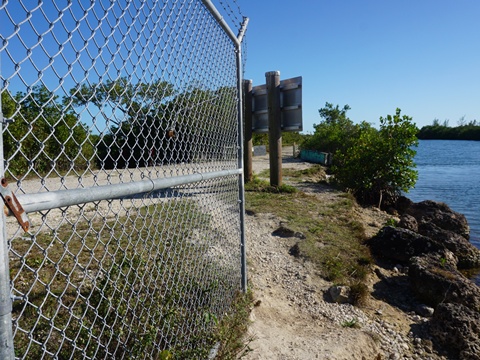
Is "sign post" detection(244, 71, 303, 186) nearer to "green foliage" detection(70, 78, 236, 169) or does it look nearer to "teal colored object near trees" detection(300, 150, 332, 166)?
"green foliage" detection(70, 78, 236, 169)

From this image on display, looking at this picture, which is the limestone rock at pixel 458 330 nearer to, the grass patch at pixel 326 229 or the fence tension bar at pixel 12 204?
the grass patch at pixel 326 229

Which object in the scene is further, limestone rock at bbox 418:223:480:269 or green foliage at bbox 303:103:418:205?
green foliage at bbox 303:103:418:205

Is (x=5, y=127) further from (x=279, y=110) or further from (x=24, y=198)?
(x=279, y=110)

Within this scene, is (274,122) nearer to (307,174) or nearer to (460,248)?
(460,248)

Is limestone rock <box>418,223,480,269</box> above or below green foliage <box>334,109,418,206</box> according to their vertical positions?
below

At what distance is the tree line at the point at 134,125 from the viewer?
1.70 m

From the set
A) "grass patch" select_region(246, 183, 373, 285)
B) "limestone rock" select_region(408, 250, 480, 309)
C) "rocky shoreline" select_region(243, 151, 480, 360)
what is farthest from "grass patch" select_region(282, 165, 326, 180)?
A: "limestone rock" select_region(408, 250, 480, 309)

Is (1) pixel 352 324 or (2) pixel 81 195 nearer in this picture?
(2) pixel 81 195

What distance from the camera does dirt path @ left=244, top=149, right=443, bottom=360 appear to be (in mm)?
3643

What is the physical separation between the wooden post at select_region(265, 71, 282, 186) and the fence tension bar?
9.03 meters

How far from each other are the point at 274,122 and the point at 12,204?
29.8ft

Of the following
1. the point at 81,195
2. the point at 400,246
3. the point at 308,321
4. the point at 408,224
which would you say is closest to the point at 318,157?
the point at 408,224

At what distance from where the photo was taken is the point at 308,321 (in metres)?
4.41

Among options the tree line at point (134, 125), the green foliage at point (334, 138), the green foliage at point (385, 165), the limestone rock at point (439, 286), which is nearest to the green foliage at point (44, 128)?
the tree line at point (134, 125)
